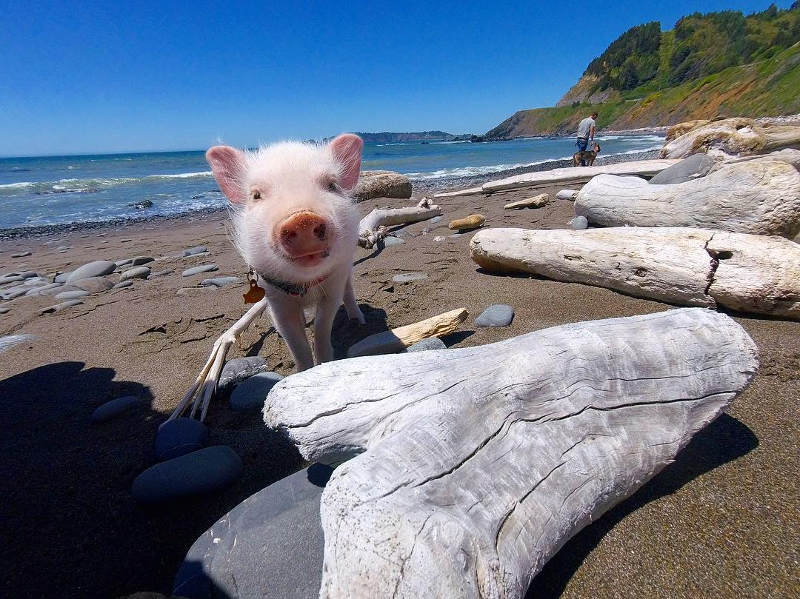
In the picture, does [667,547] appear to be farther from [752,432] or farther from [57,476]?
[57,476]

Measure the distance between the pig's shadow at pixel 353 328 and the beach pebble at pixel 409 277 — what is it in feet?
2.22

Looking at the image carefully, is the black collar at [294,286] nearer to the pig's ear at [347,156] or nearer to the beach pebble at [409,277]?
the pig's ear at [347,156]

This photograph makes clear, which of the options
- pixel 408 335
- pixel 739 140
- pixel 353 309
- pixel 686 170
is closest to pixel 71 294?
pixel 353 309

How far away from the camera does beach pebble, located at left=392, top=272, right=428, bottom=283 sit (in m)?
4.71

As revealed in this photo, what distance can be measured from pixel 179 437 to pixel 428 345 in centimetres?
158

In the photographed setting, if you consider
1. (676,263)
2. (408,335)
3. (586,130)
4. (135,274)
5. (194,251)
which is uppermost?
(586,130)

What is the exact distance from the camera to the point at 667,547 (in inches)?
54.1

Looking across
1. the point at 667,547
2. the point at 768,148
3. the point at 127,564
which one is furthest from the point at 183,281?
the point at 768,148

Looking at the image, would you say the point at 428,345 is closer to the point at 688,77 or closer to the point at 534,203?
the point at 534,203

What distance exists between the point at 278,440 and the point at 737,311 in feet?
10.4

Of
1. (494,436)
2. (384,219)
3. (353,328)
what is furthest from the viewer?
(384,219)

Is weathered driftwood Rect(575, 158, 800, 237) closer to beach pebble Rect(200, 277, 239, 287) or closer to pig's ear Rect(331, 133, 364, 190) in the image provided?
pig's ear Rect(331, 133, 364, 190)

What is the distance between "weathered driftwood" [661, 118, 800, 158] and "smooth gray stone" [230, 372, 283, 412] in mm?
11938

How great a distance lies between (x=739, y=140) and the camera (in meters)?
10.0
